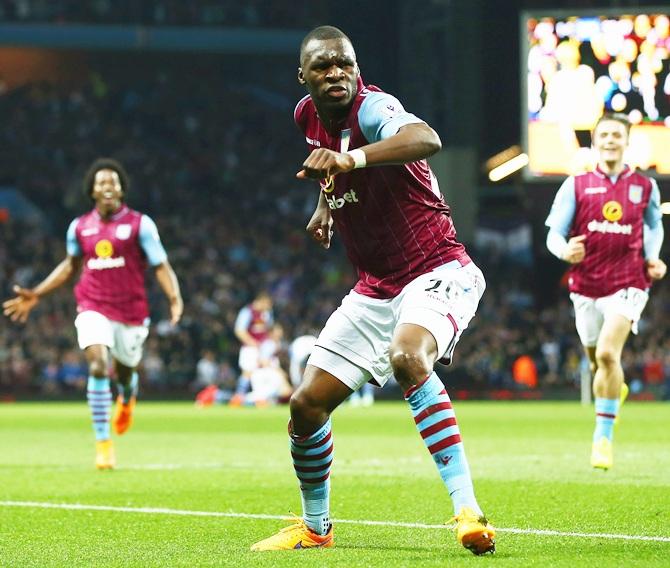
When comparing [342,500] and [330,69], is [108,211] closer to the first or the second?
[342,500]

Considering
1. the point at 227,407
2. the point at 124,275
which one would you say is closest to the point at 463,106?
the point at 227,407

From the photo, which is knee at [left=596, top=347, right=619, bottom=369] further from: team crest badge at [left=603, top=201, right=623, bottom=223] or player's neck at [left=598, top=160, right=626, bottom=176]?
player's neck at [left=598, top=160, right=626, bottom=176]

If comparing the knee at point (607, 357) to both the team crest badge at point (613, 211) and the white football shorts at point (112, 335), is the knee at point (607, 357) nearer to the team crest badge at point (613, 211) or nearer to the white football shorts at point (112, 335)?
the team crest badge at point (613, 211)

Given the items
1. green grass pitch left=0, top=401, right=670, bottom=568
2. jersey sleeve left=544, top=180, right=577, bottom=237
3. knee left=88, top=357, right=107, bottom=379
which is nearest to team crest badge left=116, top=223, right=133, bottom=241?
knee left=88, top=357, right=107, bottom=379

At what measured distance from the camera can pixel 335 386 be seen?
20.8 feet

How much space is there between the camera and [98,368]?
474 inches

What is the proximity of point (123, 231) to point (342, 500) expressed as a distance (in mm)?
4726

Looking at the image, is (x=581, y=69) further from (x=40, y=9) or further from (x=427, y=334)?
(x=40, y=9)

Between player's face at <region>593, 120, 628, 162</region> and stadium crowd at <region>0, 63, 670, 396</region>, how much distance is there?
20878 mm

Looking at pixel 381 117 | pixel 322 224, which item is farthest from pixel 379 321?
pixel 381 117

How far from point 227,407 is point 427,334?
22.3 m

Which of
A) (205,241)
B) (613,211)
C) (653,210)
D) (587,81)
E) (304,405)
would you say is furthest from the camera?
(205,241)

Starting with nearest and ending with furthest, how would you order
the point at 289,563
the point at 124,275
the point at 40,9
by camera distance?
the point at 289,563
the point at 124,275
the point at 40,9

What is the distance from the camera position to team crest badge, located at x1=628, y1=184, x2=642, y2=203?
438 inches
